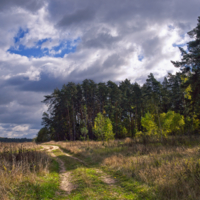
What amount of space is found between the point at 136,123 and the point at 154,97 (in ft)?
75.1

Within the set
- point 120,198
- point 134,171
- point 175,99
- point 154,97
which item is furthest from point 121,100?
point 120,198

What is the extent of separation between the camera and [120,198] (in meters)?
6.30

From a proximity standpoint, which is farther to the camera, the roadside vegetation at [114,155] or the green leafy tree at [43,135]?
the green leafy tree at [43,135]

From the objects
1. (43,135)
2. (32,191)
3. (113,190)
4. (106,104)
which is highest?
(106,104)

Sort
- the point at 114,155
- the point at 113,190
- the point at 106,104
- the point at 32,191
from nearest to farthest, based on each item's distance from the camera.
→ the point at 32,191, the point at 113,190, the point at 114,155, the point at 106,104

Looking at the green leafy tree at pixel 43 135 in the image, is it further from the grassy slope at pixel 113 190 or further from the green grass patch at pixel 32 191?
the green grass patch at pixel 32 191

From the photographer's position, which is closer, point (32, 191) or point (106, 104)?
point (32, 191)

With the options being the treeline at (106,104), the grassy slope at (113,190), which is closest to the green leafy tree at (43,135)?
the treeline at (106,104)

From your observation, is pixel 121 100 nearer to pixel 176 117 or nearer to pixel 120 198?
pixel 176 117

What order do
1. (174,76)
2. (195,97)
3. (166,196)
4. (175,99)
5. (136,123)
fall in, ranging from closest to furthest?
(166,196) < (195,97) < (175,99) < (174,76) < (136,123)

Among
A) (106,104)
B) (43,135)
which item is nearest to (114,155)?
(106,104)

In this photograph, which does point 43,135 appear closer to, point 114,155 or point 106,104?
point 106,104

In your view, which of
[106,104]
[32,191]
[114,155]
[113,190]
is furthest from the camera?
[106,104]

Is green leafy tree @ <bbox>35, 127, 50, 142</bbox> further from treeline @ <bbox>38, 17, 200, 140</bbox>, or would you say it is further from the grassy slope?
the grassy slope
